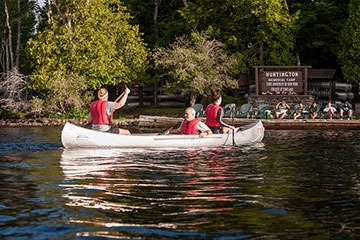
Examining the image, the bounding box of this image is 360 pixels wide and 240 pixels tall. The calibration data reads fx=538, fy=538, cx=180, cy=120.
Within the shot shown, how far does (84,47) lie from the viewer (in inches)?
1256

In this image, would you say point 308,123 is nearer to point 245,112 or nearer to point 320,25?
point 245,112

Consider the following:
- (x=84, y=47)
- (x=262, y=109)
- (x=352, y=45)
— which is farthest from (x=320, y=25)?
(x=84, y=47)

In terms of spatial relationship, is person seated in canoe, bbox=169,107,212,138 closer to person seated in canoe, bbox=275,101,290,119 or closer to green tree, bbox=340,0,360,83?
person seated in canoe, bbox=275,101,290,119

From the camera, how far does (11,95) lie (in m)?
32.5

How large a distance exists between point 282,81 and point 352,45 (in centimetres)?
546

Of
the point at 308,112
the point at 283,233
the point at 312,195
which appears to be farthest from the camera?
the point at 308,112

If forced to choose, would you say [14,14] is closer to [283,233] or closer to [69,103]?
[69,103]

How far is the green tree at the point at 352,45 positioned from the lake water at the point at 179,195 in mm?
19377

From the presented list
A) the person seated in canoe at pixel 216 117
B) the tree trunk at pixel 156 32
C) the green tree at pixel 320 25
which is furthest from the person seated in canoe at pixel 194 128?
the tree trunk at pixel 156 32

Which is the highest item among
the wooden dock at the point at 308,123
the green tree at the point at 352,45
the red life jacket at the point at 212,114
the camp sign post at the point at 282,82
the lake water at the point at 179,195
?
the green tree at the point at 352,45

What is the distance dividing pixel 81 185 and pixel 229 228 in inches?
152

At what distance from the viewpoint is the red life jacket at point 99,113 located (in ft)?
47.7

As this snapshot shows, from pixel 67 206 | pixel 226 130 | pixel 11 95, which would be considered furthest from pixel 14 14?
pixel 67 206

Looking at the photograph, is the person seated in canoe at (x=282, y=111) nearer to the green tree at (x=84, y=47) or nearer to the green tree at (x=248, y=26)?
the green tree at (x=248, y=26)
